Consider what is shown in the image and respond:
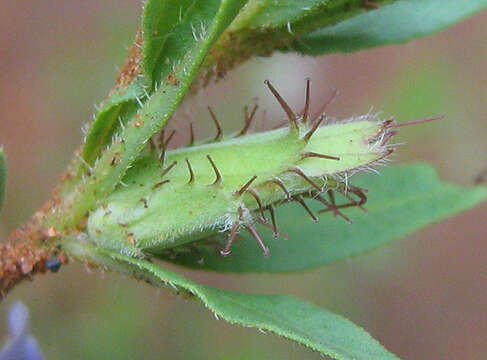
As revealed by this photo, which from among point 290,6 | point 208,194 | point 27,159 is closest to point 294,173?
point 208,194

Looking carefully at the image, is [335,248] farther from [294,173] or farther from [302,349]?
[302,349]

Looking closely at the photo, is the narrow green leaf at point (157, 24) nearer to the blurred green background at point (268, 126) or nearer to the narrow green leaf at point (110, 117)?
the narrow green leaf at point (110, 117)

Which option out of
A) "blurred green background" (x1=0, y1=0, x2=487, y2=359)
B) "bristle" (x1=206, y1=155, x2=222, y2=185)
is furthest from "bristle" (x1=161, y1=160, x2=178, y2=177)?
"blurred green background" (x1=0, y1=0, x2=487, y2=359)

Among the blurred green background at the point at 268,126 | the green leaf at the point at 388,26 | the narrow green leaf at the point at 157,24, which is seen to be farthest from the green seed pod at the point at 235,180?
the blurred green background at the point at 268,126

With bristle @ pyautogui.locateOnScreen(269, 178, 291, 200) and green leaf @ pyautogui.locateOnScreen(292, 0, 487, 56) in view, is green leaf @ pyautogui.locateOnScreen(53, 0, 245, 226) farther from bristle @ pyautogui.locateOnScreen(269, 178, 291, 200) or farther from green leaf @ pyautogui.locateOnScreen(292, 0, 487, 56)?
green leaf @ pyautogui.locateOnScreen(292, 0, 487, 56)

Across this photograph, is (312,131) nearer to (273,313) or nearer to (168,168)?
(168,168)

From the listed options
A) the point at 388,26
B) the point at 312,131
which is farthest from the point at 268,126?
the point at 312,131
